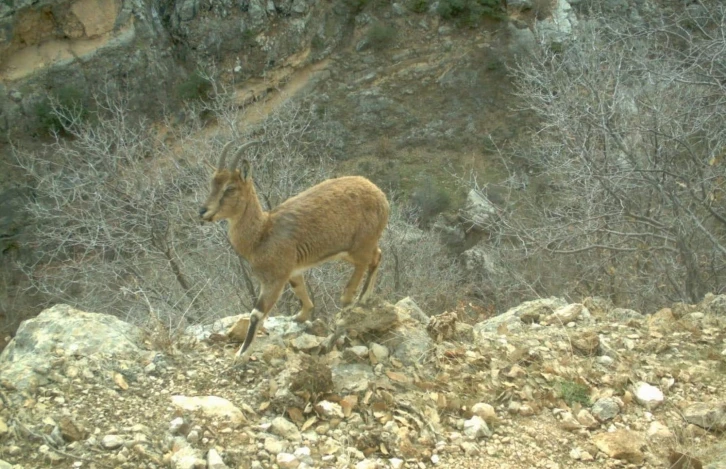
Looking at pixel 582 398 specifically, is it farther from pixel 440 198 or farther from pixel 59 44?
pixel 59 44

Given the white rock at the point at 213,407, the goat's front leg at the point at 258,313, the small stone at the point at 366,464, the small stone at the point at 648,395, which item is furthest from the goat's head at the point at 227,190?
the small stone at the point at 648,395

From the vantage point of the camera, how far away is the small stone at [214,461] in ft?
15.1

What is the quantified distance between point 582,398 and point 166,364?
11.8 feet

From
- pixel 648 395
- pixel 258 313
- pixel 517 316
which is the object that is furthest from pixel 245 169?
pixel 648 395

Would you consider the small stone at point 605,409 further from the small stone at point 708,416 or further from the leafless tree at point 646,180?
the leafless tree at point 646,180

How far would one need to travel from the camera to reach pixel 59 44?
31.5 meters

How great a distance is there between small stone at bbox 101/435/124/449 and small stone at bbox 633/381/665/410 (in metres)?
4.13

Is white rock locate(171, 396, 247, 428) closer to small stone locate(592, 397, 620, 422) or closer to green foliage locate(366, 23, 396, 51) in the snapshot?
small stone locate(592, 397, 620, 422)

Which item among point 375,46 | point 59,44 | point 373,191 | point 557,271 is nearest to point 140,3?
point 59,44

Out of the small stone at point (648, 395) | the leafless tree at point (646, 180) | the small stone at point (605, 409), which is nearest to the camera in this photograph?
the small stone at point (605, 409)

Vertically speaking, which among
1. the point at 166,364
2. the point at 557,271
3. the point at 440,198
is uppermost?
the point at 166,364

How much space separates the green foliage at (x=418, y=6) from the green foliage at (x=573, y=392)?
32984mm

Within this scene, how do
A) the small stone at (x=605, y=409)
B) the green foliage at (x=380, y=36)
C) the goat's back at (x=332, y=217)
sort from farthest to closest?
the green foliage at (x=380, y=36)
the goat's back at (x=332, y=217)
the small stone at (x=605, y=409)

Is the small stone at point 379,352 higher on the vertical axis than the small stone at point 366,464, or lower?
lower
